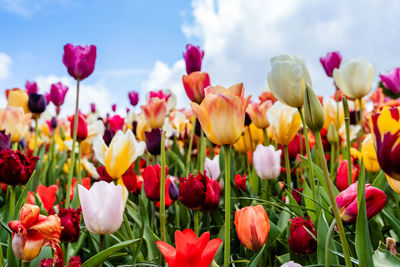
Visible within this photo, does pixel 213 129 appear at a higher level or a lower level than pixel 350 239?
higher

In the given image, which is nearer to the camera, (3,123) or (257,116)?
(3,123)

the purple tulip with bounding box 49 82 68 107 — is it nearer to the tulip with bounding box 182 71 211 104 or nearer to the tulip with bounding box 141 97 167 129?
the tulip with bounding box 141 97 167 129

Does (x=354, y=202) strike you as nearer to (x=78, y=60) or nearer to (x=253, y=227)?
(x=253, y=227)

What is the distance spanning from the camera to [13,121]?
204 cm

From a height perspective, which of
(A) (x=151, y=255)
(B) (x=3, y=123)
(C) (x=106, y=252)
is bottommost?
(A) (x=151, y=255)

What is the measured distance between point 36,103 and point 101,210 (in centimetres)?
158

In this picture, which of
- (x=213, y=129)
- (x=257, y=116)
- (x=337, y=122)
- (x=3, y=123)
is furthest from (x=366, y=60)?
(x=3, y=123)

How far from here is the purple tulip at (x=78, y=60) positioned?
62.5 inches

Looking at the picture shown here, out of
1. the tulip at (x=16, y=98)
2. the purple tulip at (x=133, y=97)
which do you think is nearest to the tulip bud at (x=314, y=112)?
the tulip at (x=16, y=98)

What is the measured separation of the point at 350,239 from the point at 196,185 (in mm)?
579

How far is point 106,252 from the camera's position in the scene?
0.95 m

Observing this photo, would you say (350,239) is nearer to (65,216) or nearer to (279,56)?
(279,56)

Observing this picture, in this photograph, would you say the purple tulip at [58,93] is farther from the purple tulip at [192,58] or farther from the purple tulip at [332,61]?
the purple tulip at [332,61]

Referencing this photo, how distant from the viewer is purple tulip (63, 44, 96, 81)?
1.59 meters
